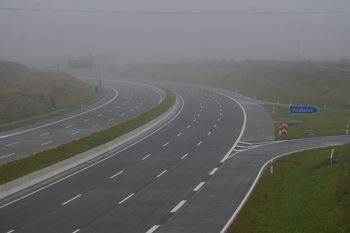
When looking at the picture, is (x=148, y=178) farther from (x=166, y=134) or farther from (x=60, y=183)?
(x=166, y=134)

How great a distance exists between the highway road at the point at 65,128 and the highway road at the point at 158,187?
6.82 metres

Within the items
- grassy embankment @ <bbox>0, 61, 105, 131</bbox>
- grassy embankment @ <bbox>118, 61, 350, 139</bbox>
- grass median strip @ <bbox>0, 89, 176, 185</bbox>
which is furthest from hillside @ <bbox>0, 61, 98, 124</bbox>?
grassy embankment @ <bbox>118, 61, 350, 139</bbox>

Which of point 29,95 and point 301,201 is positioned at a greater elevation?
point 29,95

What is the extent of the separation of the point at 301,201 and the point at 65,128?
105 ft

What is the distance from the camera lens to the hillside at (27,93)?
174 feet

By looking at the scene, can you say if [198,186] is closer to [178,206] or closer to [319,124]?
[178,206]

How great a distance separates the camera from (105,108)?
60.7 m

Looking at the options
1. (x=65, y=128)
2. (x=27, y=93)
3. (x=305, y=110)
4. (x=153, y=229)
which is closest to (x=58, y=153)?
(x=65, y=128)

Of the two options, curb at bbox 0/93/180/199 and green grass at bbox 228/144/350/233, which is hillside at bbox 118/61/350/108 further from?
green grass at bbox 228/144/350/233

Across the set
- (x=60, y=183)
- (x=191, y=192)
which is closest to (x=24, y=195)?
(x=60, y=183)

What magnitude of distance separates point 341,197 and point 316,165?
29.6 feet

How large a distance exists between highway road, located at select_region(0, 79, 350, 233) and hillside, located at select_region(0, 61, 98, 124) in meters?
23.0

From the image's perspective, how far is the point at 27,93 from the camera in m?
60.6

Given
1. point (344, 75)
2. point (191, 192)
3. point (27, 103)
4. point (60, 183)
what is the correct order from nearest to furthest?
point (191, 192) → point (60, 183) → point (27, 103) → point (344, 75)
